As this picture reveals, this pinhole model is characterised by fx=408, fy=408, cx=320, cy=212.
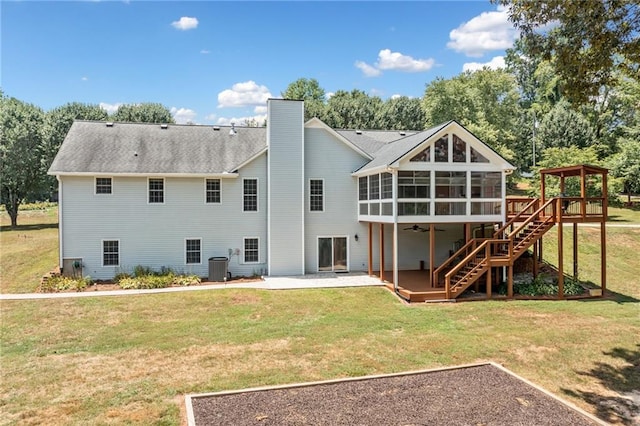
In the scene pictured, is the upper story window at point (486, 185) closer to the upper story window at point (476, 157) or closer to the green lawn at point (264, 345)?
the upper story window at point (476, 157)

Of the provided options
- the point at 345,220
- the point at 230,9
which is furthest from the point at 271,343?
the point at 230,9

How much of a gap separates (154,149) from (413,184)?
12.0 meters

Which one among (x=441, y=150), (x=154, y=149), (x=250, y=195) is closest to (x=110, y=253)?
(x=154, y=149)

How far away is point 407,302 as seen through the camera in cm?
1417

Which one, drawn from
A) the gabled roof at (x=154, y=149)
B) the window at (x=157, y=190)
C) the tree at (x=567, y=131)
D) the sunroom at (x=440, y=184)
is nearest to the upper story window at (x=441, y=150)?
the sunroom at (x=440, y=184)

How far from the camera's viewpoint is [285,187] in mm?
18516

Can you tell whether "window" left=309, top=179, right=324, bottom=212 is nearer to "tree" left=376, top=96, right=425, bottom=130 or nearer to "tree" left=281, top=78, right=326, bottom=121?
"tree" left=376, top=96, right=425, bottom=130

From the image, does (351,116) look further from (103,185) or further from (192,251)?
(103,185)

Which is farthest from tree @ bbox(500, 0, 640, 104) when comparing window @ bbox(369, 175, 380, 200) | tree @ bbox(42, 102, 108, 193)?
tree @ bbox(42, 102, 108, 193)

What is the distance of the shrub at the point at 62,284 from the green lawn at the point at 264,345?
203 centimetres

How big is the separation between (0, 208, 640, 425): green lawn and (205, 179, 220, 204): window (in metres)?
5.00

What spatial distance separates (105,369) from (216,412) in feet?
10.8

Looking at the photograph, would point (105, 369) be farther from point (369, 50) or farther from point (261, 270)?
point (369, 50)

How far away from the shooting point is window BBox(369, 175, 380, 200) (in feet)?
55.9
